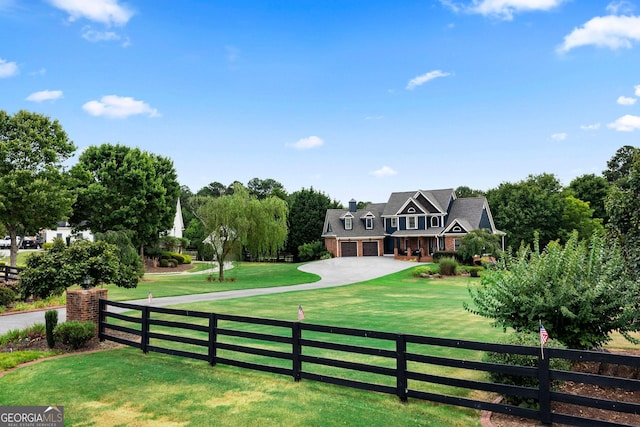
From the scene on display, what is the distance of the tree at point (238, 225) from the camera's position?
31.0m

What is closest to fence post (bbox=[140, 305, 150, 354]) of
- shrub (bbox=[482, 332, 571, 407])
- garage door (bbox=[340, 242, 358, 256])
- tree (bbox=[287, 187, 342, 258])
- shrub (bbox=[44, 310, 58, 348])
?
shrub (bbox=[44, 310, 58, 348])

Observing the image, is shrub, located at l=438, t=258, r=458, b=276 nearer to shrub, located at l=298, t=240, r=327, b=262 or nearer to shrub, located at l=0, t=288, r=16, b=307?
shrub, located at l=298, t=240, r=327, b=262

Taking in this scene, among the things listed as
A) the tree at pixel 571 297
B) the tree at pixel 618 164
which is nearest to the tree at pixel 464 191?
the tree at pixel 618 164

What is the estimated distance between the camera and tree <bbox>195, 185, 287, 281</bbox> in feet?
102

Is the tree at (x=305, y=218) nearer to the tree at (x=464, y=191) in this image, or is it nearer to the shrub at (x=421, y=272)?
the shrub at (x=421, y=272)

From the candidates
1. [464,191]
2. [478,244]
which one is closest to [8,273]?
[478,244]

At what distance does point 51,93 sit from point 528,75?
23.8 metres

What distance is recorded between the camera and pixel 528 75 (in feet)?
75.5

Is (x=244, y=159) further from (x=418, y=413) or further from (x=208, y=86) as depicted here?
(x=418, y=413)

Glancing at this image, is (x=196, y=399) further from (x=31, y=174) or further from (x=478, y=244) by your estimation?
(x=478, y=244)

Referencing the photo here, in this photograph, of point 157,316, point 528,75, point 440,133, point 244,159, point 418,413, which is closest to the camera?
point 418,413

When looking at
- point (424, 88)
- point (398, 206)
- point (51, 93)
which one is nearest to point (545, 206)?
point (398, 206)

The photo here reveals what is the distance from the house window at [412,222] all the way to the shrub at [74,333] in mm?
42598

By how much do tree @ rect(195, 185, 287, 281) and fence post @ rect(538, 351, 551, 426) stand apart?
26.5 metres
